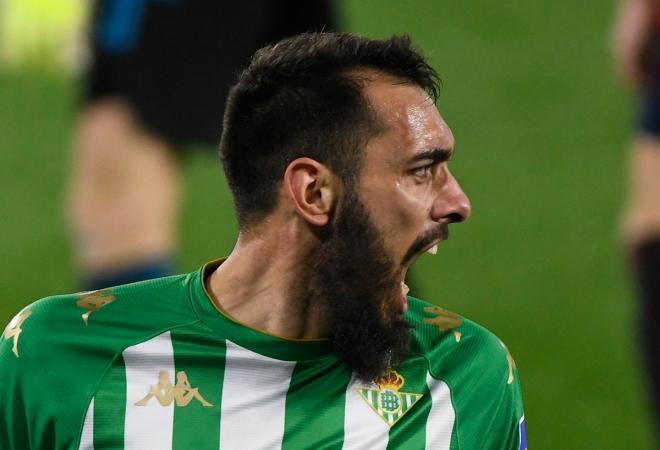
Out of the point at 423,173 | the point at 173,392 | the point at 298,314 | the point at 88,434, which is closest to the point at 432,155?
the point at 423,173

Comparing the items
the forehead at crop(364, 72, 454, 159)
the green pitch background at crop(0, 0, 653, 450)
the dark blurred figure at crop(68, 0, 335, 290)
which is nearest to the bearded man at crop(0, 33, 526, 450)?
the forehead at crop(364, 72, 454, 159)

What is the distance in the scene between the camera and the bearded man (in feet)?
7.83

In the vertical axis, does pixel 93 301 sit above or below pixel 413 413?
above

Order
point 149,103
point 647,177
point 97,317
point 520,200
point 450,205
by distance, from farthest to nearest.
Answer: point 520,200 → point 149,103 → point 647,177 → point 97,317 → point 450,205

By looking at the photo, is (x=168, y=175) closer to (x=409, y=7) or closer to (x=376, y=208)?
(x=376, y=208)

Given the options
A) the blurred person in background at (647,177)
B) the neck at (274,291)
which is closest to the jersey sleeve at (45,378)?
the neck at (274,291)

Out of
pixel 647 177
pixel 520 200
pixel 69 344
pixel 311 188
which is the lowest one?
pixel 520 200

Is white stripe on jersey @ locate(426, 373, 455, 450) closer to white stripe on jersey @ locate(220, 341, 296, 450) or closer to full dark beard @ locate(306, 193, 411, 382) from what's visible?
full dark beard @ locate(306, 193, 411, 382)

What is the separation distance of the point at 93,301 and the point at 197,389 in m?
0.21

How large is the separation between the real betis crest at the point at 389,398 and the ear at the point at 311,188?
0.26 metres

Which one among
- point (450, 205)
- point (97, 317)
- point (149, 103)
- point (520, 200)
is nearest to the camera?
point (450, 205)

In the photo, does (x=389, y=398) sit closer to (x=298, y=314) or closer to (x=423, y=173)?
(x=298, y=314)

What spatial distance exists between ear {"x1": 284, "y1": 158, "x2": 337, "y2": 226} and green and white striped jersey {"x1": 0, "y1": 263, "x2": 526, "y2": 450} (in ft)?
0.64

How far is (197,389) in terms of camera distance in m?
2.45
